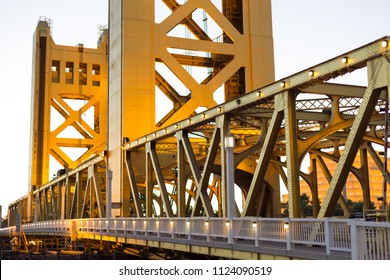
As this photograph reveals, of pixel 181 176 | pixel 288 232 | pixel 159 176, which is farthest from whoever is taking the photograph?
pixel 159 176

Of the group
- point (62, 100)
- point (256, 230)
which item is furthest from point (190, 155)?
point (62, 100)

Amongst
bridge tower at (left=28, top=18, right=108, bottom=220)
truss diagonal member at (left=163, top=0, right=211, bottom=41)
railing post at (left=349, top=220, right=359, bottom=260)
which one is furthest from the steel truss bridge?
bridge tower at (left=28, top=18, right=108, bottom=220)

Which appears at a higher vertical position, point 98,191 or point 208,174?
point 208,174

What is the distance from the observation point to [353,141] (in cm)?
1709

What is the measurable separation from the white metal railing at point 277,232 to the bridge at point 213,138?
0.12 feet

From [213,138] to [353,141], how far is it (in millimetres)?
9621

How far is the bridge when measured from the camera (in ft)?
56.2

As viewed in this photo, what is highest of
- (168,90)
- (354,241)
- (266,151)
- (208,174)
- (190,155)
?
(168,90)

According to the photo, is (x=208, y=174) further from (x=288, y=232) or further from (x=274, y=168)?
(x=274, y=168)

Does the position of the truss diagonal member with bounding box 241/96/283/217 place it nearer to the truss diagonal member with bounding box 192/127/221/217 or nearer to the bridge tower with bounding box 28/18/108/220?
the truss diagonal member with bounding box 192/127/221/217

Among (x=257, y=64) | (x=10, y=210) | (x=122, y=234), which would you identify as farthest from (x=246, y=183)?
(x=10, y=210)

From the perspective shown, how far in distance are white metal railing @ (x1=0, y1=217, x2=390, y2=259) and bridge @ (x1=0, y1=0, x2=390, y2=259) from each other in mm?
37

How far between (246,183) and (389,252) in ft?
103

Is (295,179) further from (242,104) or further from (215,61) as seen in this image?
(215,61)
